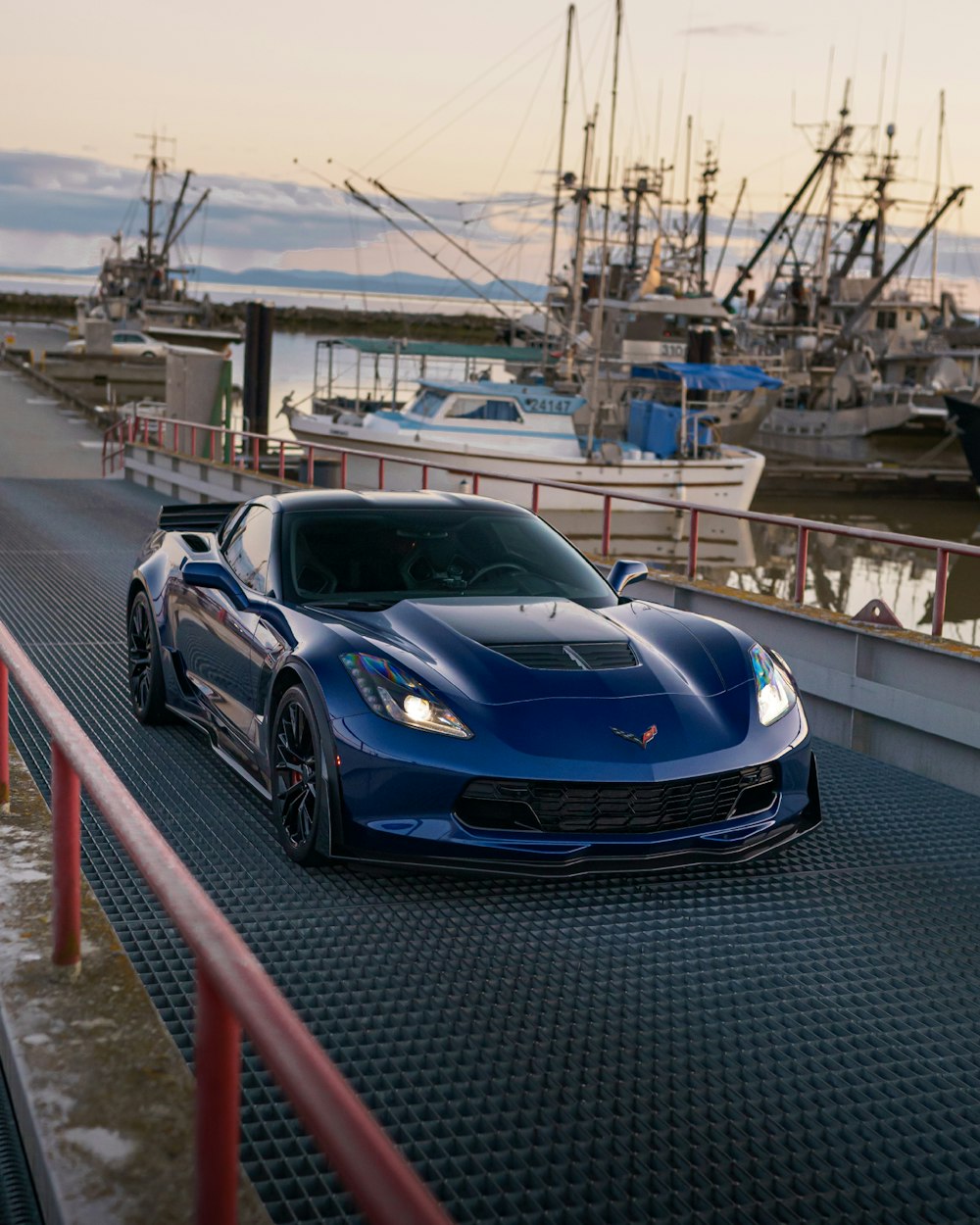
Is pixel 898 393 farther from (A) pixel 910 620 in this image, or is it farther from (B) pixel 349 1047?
(B) pixel 349 1047

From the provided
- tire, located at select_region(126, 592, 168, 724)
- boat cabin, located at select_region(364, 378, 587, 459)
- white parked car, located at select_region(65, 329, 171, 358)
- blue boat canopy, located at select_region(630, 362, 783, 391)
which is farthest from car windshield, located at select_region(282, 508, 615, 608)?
white parked car, located at select_region(65, 329, 171, 358)

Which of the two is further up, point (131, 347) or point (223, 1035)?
point (223, 1035)

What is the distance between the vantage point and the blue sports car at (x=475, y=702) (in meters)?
5.53

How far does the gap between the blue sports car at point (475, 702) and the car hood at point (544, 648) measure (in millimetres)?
12

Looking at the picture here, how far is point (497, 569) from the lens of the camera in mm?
7168

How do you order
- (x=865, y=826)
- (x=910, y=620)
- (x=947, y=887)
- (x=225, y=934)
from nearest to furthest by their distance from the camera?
(x=225, y=934), (x=947, y=887), (x=865, y=826), (x=910, y=620)

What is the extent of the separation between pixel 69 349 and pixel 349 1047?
76.7 m

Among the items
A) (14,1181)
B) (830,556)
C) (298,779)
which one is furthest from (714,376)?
(14,1181)

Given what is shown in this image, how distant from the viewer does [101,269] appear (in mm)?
114062

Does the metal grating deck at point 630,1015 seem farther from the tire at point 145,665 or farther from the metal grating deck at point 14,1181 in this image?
the tire at point 145,665

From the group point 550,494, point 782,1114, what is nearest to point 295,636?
point 782,1114

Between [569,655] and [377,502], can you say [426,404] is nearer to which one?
[377,502]

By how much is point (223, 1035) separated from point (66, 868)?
160 centimetres

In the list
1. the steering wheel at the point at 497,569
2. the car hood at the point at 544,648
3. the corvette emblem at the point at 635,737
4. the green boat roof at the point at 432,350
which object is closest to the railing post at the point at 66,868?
the car hood at the point at 544,648
